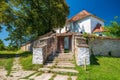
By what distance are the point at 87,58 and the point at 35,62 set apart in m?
4.06

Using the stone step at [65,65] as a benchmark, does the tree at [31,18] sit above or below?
above

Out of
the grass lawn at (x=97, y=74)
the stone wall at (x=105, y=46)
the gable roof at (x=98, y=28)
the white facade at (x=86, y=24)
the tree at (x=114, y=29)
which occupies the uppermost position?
the white facade at (x=86, y=24)

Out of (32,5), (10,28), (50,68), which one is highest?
(32,5)

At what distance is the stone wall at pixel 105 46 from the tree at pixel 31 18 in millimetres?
8194

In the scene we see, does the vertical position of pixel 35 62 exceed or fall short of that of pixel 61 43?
it falls short

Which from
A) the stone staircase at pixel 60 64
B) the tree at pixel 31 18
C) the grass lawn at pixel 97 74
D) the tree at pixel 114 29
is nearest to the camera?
the grass lawn at pixel 97 74

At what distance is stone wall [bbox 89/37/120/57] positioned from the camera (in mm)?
19155

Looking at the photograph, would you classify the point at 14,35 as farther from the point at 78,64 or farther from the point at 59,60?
the point at 78,64

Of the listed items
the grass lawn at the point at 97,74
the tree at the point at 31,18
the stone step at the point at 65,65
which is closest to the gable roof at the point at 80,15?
the tree at the point at 31,18

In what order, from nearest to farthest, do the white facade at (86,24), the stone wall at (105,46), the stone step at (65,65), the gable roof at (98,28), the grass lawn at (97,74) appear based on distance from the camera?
the grass lawn at (97,74)
the stone step at (65,65)
the stone wall at (105,46)
the gable roof at (98,28)
the white facade at (86,24)

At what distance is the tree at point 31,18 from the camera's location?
2288 centimetres

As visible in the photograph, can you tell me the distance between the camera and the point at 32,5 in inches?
1022

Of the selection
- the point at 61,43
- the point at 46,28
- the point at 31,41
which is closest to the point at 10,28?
the point at 31,41

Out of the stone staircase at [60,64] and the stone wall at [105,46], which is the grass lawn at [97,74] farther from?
the stone wall at [105,46]
